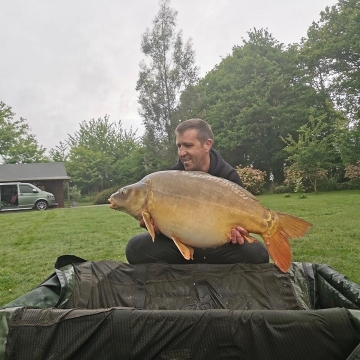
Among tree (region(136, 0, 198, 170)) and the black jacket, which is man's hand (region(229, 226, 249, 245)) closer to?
the black jacket

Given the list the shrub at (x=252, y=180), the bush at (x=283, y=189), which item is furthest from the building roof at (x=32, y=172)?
the bush at (x=283, y=189)

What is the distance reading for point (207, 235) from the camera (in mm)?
1437

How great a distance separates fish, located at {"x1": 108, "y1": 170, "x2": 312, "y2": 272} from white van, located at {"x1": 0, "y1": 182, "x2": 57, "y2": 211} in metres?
12.8

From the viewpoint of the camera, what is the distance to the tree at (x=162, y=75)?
1919 centimetres

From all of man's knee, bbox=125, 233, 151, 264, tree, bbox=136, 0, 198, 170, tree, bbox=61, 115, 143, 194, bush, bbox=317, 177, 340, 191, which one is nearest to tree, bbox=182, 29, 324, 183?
tree, bbox=136, 0, 198, 170

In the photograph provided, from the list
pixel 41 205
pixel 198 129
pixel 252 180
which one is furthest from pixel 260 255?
pixel 41 205

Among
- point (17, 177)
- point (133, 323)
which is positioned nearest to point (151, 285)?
point (133, 323)

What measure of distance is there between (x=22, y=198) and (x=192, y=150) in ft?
41.8

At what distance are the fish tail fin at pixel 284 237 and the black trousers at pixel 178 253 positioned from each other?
1.26ft

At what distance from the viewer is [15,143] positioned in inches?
885

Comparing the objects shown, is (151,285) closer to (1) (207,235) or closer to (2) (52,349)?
(1) (207,235)

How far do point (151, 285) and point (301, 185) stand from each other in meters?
11.6

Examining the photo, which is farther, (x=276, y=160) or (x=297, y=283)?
(x=276, y=160)

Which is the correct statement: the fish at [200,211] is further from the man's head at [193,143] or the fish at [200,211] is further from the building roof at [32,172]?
the building roof at [32,172]
